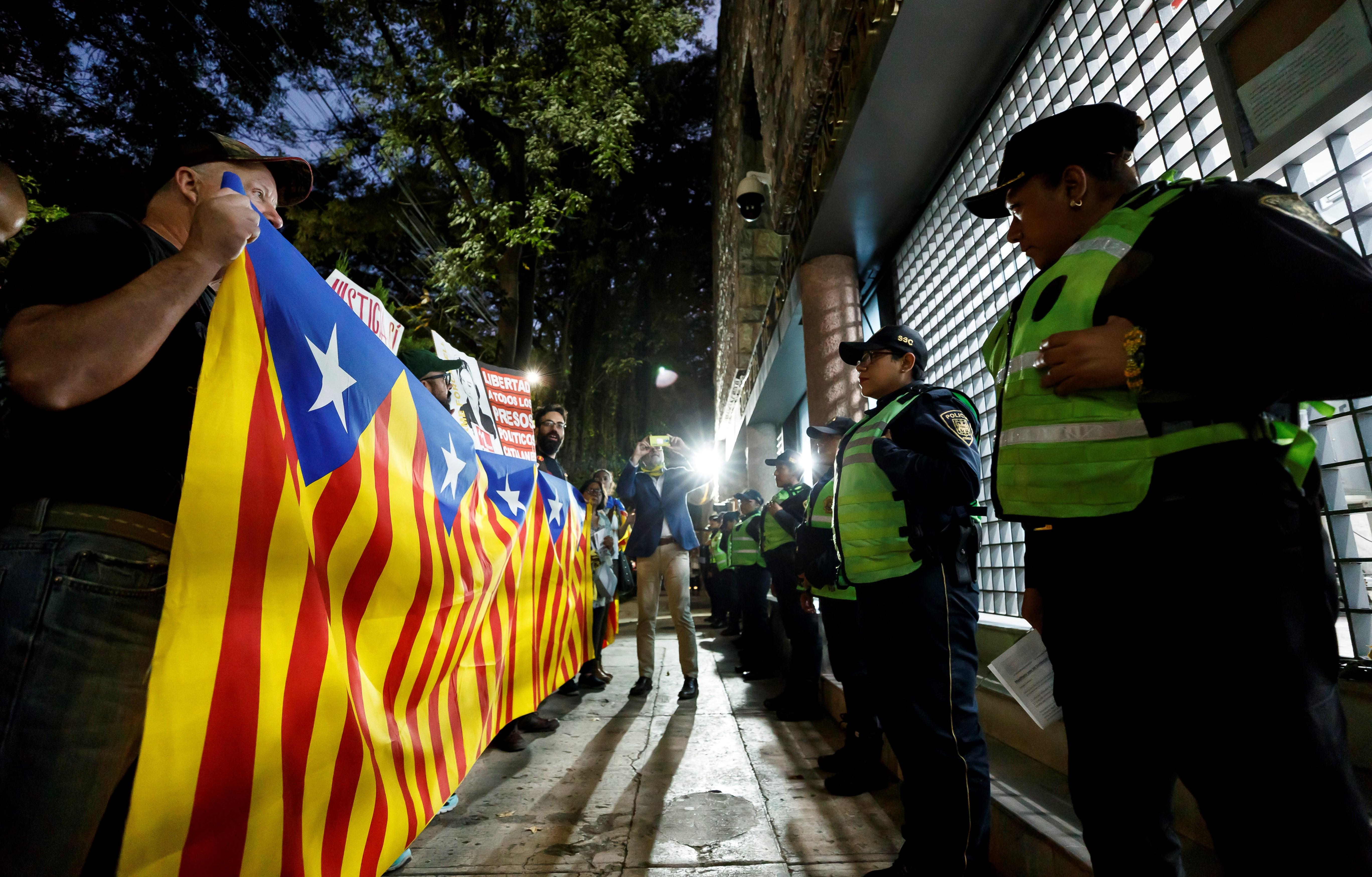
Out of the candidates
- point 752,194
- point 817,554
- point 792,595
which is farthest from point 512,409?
point 752,194

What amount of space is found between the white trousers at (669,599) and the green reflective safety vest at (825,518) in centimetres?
192

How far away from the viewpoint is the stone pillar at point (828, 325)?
5.77m

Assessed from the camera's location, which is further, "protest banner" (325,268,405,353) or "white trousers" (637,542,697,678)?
"white trousers" (637,542,697,678)

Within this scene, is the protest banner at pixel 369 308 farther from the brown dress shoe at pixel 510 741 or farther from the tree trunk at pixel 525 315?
the tree trunk at pixel 525 315

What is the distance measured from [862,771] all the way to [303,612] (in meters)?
2.83

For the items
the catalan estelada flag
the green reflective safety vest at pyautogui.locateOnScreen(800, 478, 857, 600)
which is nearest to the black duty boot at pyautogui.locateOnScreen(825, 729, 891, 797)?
the green reflective safety vest at pyautogui.locateOnScreen(800, 478, 857, 600)

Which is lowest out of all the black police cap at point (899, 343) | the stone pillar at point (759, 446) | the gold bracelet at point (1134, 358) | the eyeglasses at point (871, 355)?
the gold bracelet at point (1134, 358)

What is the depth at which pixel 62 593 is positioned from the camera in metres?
1.10

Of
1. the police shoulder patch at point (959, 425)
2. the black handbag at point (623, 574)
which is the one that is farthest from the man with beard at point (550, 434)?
the police shoulder patch at point (959, 425)

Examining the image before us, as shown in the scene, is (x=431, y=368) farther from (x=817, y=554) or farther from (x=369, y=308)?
(x=817, y=554)

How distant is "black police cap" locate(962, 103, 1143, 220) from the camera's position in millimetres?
1445

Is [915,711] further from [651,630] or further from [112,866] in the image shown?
[651,630]

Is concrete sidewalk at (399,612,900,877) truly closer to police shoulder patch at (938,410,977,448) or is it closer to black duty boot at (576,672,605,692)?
black duty boot at (576,672,605,692)

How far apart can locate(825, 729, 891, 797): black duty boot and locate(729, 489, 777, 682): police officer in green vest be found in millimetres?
3112
